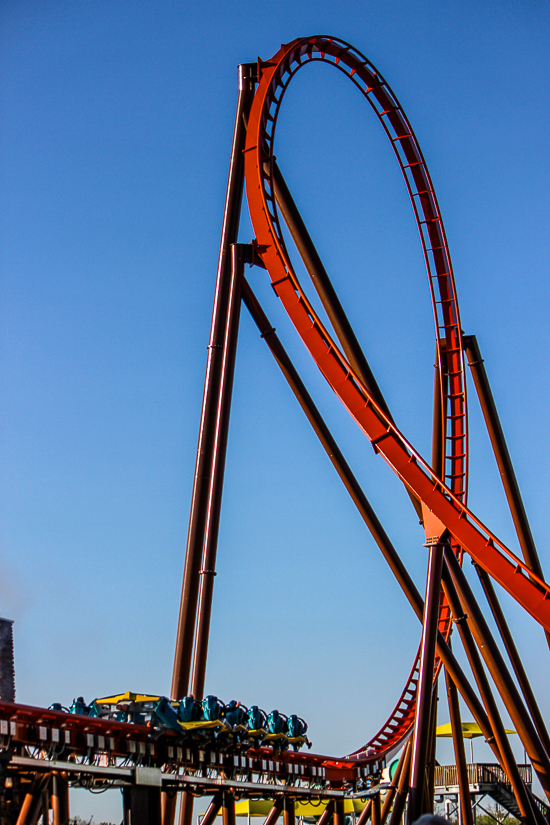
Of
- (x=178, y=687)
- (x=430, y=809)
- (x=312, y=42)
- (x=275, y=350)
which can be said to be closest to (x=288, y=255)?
(x=275, y=350)

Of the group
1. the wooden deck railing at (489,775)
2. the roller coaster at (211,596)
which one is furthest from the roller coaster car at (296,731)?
the wooden deck railing at (489,775)

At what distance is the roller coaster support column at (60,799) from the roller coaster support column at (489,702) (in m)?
6.34

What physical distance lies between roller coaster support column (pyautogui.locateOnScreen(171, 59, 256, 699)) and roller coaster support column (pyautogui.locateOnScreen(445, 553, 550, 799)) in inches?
127

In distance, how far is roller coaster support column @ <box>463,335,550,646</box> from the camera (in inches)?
648

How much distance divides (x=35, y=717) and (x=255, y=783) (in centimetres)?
340

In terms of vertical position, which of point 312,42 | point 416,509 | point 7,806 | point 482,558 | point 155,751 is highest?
point 312,42

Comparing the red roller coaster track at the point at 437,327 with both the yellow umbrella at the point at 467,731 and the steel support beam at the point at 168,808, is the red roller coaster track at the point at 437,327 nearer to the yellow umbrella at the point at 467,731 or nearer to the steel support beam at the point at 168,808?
the steel support beam at the point at 168,808

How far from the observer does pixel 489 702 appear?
1417 cm

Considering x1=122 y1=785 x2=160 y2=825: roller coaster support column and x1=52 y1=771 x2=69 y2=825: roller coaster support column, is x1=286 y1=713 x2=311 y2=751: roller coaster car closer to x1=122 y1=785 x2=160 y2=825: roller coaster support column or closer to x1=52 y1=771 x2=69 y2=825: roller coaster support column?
x1=122 y1=785 x2=160 y2=825: roller coaster support column

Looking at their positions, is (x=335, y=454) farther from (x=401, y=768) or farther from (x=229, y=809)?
(x=229, y=809)

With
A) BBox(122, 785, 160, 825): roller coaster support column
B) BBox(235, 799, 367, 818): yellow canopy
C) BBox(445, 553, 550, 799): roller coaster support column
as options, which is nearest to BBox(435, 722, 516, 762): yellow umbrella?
BBox(235, 799, 367, 818): yellow canopy

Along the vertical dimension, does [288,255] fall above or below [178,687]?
above

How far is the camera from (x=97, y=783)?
9633 millimetres

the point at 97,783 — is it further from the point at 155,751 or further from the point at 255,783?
the point at 255,783
